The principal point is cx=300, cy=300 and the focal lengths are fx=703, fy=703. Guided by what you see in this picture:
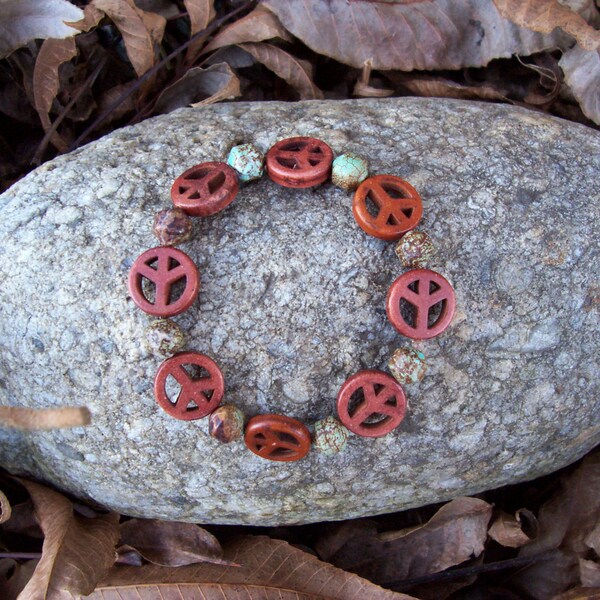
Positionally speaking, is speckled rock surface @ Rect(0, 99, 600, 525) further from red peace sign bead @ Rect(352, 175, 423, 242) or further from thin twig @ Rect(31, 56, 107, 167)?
thin twig @ Rect(31, 56, 107, 167)

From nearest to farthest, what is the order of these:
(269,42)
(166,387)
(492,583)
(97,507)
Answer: (166,387), (97,507), (492,583), (269,42)

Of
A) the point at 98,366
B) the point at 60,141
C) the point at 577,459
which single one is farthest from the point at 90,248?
the point at 577,459

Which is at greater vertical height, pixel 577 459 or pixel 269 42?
pixel 269 42

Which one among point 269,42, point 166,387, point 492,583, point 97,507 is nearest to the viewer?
point 166,387

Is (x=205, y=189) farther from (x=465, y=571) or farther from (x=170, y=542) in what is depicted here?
(x=465, y=571)

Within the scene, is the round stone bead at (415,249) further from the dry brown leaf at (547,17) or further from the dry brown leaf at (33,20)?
the dry brown leaf at (33,20)

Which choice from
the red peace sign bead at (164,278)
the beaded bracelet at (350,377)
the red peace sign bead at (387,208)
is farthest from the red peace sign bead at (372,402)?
the red peace sign bead at (164,278)

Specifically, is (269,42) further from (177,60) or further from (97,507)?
(97,507)

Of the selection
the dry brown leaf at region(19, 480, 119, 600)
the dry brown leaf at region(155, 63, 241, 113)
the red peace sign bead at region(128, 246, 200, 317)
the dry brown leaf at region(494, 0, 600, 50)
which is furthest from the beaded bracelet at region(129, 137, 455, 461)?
the dry brown leaf at region(494, 0, 600, 50)
